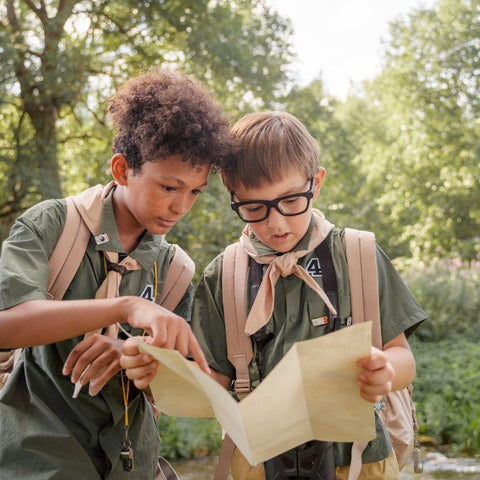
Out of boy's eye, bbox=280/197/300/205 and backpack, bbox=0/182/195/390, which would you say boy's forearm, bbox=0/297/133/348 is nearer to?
backpack, bbox=0/182/195/390

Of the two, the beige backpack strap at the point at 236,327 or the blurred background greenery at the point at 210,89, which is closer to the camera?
the beige backpack strap at the point at 236,327

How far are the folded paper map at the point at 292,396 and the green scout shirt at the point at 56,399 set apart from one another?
0.47 m

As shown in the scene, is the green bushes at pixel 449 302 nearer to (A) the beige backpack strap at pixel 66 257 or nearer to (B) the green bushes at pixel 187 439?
(B) the green bushes at pixel 187 439

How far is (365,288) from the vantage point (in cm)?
210

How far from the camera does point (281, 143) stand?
2236 millimetres

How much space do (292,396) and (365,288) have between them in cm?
70

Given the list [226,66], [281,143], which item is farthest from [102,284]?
[226,66]

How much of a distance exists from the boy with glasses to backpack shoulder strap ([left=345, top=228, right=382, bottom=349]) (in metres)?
0.03

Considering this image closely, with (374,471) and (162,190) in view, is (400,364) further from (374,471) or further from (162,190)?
(162,190)

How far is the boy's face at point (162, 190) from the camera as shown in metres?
2.10

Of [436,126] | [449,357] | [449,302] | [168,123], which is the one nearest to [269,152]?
[168,123]

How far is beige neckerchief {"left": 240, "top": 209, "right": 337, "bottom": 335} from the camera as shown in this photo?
6.84ft

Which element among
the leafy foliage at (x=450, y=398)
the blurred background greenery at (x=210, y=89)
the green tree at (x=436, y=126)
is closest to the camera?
the leafy foliage at (x=450, y=398)

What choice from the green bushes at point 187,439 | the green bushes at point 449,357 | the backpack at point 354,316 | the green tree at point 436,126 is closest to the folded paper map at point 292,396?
the backpack at point 354,316
